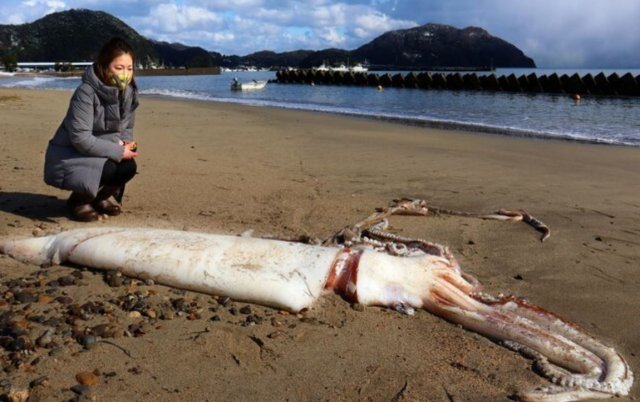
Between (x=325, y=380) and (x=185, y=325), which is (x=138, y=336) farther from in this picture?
(x=325, y=380)

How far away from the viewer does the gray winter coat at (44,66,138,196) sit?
4590mm

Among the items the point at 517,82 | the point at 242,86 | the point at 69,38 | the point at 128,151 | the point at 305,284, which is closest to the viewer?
the point at 305,284

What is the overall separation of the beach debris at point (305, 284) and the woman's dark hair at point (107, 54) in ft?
4.58

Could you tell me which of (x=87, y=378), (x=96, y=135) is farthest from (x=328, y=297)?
(x=96, y=135)

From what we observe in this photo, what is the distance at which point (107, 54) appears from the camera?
4574 mm

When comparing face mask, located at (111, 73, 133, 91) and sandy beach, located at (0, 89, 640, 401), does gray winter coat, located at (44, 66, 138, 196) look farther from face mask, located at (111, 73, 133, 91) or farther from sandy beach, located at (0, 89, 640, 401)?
sandy beach, located at (0, 89, 640, 401)

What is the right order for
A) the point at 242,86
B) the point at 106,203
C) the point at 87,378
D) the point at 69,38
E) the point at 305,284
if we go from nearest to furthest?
the point at 87,378 < the point at 305,284 < the point at 106,203 < the point at 242,86 < the point at 69,38

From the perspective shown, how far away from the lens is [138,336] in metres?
3.05

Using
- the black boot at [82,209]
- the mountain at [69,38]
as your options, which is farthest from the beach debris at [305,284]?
the mountain at [69,38]

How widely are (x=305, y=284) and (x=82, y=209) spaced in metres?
2.55

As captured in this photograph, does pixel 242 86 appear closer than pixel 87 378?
No

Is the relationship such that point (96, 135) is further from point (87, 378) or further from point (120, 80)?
point (87, 378)

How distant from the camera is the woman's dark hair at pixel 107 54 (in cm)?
456

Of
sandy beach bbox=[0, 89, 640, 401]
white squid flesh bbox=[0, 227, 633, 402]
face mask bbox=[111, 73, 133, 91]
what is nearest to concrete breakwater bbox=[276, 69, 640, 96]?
sandy beach bbox=[0, 89, 640, 401]
